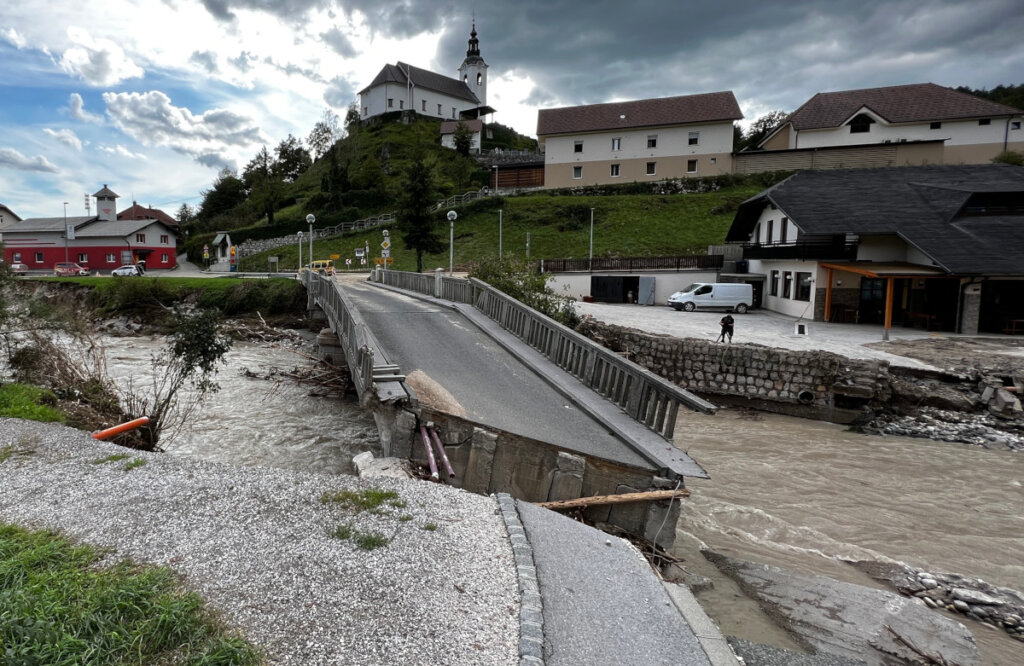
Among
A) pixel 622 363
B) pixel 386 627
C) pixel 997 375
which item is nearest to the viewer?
pixel 386 627

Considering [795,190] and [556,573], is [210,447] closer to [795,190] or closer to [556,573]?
[556,573]

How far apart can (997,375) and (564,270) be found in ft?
78.7

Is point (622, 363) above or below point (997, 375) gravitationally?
above

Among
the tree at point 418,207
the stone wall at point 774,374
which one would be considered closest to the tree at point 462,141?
the tree at point 418,207

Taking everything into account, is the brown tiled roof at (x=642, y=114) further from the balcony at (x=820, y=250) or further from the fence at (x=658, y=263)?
the balcony at (x=820, y=250)

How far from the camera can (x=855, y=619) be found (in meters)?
7.48

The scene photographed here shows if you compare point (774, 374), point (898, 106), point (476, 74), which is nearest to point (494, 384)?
point (774, 374)

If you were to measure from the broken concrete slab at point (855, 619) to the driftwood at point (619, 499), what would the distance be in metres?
1.73

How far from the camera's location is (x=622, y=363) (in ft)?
35.9

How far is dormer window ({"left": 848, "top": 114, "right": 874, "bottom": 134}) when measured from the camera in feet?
195

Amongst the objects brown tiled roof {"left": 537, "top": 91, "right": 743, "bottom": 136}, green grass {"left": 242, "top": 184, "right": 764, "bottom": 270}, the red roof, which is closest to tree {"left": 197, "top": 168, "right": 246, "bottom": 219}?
the red roof

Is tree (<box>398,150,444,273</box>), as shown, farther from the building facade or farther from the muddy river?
the building facade

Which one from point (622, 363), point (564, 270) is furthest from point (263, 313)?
point (622, 363)

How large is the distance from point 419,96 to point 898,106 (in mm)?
74012
